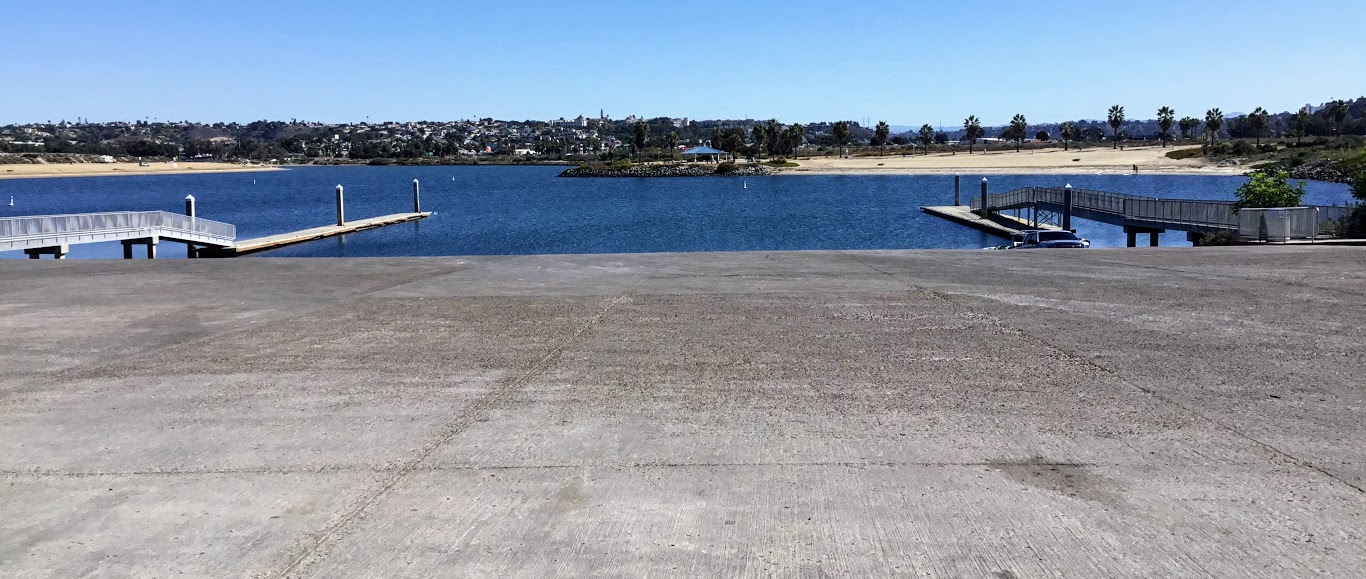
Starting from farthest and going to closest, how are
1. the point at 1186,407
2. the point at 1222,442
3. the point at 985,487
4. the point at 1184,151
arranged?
1. the point at 1184,151
2. the point at 1186,407
3. the point at 1222,442
4. the point at 985,487

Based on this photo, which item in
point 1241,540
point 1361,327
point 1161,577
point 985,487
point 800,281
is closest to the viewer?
point 1161,577

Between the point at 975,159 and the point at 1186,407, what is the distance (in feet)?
595

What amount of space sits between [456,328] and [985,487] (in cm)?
814

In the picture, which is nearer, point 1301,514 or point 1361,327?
point 1301,514

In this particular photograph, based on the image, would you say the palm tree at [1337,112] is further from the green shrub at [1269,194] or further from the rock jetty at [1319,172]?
the green shrub at [1269,194]

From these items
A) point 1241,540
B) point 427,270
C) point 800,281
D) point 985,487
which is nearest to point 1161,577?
point 1241,540

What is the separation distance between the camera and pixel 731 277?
18781 millimetres

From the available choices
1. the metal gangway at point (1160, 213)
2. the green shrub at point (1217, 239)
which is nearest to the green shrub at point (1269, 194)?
the metal gangway at point (1160, 213)

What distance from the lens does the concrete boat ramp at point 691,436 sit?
18.5 feet

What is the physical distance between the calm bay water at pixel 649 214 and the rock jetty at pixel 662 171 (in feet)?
67.5

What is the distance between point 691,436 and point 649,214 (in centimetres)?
7576

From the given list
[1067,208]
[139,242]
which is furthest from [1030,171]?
[139,242]

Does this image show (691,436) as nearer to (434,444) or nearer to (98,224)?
(434,444)

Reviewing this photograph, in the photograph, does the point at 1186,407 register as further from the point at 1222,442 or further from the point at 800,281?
the point at 800,281
